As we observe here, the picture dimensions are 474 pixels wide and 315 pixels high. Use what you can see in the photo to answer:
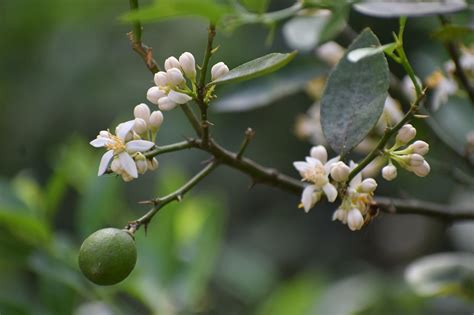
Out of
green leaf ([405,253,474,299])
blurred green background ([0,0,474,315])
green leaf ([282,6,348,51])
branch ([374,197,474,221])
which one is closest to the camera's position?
branch ([374,197,474,221])

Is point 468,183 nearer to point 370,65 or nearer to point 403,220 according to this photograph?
point 370,65

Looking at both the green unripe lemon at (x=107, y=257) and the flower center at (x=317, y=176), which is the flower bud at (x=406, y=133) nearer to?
the flower center at (x=317, y=176)

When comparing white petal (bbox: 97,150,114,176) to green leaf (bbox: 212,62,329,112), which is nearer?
white petal (bbox: 97,150,114,176)

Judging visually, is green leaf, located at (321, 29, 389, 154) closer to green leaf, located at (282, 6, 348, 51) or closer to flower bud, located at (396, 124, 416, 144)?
flower bud, located at (396, 124, 416, 144)

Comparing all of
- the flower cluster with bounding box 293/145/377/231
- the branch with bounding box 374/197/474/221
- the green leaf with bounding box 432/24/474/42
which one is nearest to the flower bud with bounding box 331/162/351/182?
the flower cluster with bounding box 293/145/377/231

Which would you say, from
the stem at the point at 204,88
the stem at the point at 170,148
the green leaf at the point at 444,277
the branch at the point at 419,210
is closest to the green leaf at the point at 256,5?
the stem at the point at 204,88

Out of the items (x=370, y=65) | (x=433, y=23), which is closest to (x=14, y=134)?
(x=433, y=23)

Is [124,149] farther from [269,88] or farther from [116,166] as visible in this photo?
[269,88]
